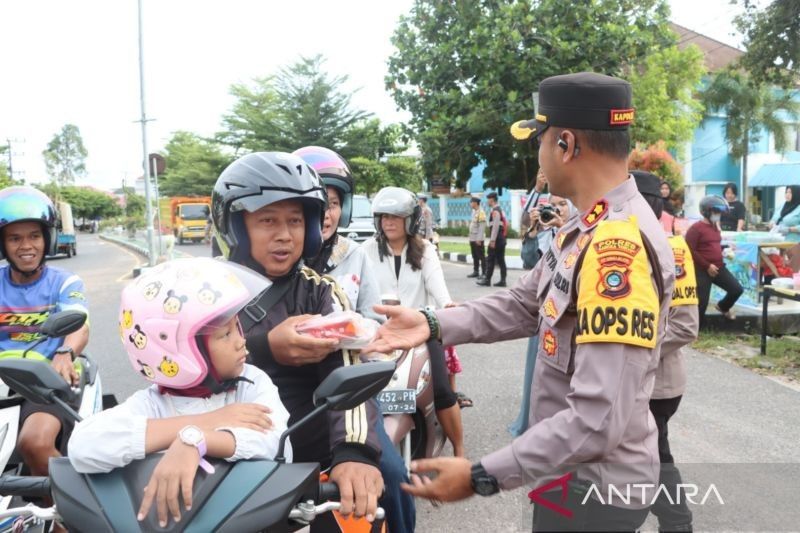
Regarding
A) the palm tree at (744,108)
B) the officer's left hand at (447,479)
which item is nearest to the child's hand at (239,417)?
the officer's left hand at (447,479)

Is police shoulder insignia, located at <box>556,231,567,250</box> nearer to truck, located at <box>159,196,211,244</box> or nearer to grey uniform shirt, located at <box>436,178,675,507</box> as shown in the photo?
grey uniform shirt, located at <box>436,178,675,507</box>

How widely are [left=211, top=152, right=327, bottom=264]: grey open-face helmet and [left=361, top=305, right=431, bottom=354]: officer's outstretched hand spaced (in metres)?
0.46

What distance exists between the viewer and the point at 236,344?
5.66 feet

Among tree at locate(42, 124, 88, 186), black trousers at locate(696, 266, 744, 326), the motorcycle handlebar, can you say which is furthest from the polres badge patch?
tree at locate(42, 124, 88, 186)

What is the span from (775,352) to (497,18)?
1367 cm

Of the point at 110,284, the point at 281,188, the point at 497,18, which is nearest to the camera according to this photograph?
the point at 281,188

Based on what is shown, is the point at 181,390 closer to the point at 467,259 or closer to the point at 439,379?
the point at 439,379

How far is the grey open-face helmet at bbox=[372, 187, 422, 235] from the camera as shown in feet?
14.8

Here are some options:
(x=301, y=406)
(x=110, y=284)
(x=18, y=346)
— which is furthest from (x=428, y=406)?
(x=110, y=284)

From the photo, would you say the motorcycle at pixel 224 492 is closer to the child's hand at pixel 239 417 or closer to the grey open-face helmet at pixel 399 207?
the child's hand at pixel 239 417

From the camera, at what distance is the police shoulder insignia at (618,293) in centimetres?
147

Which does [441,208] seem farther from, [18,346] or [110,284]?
[18,346]

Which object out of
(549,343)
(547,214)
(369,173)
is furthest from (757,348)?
(369,173)

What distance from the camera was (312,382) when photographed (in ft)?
7.33
